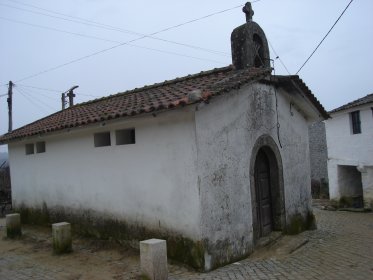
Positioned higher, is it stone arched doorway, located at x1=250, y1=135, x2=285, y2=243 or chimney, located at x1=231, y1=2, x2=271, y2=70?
chimney, located at x1=231, y1=2, x2=271, y2=70

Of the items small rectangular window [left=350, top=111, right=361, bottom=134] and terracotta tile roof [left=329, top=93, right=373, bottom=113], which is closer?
terracotta tile roof [left=329, top=93, right=373, bottom=113]

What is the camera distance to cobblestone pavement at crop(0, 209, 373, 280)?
6977 millimetres

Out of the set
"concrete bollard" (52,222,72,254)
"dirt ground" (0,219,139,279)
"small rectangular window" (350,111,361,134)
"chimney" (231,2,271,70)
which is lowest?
"dirt ground" (0,219,139,279)

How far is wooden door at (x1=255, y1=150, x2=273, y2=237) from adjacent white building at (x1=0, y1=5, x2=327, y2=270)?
0.03 metres

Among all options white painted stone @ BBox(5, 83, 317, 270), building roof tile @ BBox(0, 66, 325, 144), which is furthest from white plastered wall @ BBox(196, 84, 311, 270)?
building roof tile @ BBox(0, 66, 325, 144)

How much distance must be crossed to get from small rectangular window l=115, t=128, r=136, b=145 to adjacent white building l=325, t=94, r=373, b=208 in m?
11.3

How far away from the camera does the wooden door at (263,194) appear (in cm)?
961

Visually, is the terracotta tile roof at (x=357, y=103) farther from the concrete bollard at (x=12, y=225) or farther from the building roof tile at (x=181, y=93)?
the concrete bollard at (x=12, y=225)

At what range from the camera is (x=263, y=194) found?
985cm

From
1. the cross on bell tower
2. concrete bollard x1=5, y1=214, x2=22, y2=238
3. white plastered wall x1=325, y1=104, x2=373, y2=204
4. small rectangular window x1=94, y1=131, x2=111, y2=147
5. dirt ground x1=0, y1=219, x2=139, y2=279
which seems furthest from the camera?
white plastered wall x1=325, y1=104, x2=373, y2=204

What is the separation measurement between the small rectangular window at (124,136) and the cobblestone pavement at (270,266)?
2.70 metres

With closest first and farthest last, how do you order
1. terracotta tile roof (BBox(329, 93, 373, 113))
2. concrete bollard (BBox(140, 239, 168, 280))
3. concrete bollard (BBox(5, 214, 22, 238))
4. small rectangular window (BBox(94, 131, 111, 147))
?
1. concrete bollard (BBox(140, 239, 168, 280))
2. small rectangular window (BBox(94, 131, 111, 147))
3. concrete bollard (BBox(5, 214, 22, 238))
4. terracotta tile roof (BBox(329, 93, 373, 113))

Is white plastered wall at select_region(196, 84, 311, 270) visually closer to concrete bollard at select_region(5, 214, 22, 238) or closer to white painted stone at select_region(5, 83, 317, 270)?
white painted stone at select_region(5, 83, 317, 270)

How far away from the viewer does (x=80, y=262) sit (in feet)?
26.9
